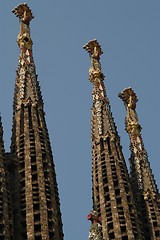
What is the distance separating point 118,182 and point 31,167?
6.39 m

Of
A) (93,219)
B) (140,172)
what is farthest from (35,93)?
(93,219)

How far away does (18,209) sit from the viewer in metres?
45.2

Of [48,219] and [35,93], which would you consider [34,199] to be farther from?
[35,93]

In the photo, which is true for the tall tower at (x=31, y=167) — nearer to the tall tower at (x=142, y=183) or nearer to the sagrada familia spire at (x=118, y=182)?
the sagrada familia spire at (x=118, y=182)

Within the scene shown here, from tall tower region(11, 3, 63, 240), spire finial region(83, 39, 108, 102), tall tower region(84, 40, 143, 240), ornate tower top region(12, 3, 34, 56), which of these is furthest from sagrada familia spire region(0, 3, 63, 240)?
spire finial region(83, 39, 108, 102)

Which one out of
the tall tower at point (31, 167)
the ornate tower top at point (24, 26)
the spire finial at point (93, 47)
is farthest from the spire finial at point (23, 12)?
the spire finial at point (93, 47)

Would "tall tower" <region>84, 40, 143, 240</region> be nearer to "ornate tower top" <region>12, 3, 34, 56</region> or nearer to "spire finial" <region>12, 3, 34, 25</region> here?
"ornate tower top" <region>12, 3, 34, 56</region>

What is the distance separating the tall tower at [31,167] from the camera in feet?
145

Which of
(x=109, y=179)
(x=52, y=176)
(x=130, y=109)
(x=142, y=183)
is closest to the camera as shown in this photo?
(x=52, y=176)

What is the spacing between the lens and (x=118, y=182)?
2015 inches

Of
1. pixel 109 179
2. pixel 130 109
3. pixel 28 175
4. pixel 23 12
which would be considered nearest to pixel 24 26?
pixel 23 12

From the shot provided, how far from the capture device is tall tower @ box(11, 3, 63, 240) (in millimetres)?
44344

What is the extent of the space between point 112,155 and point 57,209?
25.6 feet

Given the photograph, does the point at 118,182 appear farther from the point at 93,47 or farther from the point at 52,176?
the point at 93,47
